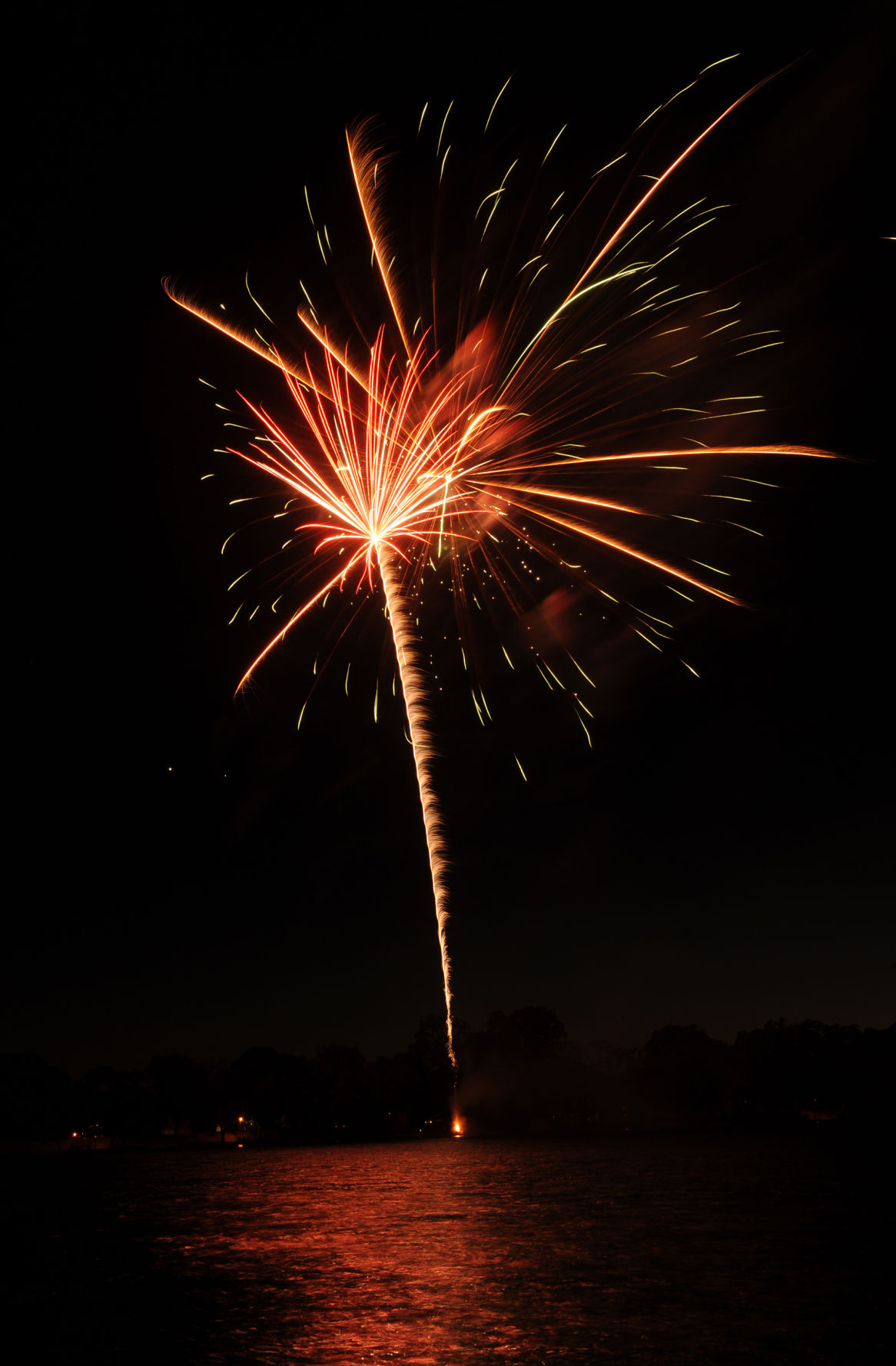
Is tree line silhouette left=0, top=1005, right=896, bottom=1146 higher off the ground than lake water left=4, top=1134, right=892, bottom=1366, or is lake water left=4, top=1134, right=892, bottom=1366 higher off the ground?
tree line silhouette left=0, top=1005, right=896, bottom=1146

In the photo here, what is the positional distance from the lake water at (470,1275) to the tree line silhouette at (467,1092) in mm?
74058

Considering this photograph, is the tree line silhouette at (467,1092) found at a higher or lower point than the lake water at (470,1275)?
higher

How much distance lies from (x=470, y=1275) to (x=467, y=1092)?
102 metres

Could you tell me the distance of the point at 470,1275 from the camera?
571 inches

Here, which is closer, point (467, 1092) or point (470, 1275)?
point (470, 1275)

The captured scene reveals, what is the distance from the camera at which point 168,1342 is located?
37.2 feet

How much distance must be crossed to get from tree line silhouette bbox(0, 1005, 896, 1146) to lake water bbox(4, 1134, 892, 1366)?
2916 inches

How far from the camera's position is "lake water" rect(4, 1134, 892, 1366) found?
10.6 meters

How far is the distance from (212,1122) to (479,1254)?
107 m

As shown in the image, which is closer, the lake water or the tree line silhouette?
the lake water

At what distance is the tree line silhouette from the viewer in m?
101

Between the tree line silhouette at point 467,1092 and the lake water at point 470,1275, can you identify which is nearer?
the lake water at point 470,1275

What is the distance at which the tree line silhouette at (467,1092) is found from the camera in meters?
101

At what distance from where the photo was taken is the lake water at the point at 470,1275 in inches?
416
